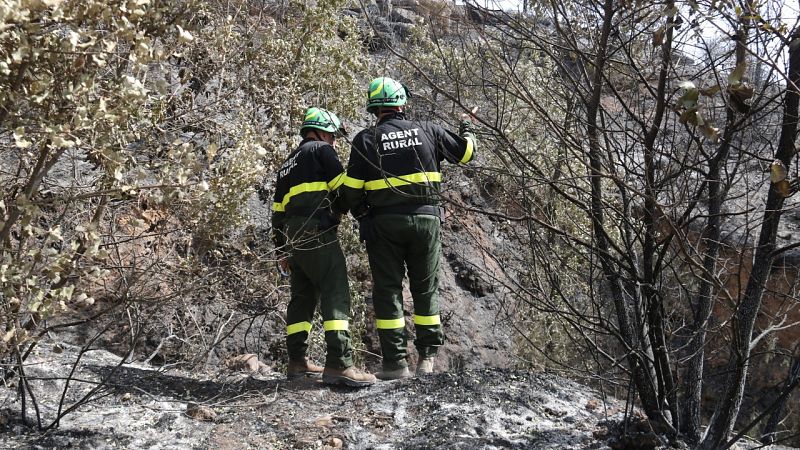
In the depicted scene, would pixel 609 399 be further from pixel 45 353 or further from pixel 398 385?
pixel 45 353

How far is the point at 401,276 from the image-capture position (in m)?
5.82

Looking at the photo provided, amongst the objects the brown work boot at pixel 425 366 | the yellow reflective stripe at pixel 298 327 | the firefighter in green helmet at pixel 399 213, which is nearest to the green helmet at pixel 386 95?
the firefighter in green helmet at pixel 399 213

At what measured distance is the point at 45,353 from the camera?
5.61 metres

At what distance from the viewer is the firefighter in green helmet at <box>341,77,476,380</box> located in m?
5.61

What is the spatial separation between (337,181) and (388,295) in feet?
2.88

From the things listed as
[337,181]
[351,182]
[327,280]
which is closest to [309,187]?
[337,181]

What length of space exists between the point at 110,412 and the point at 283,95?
14.6 feet

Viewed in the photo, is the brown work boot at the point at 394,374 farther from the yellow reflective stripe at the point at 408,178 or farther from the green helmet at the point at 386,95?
the green helmet at the point at 386,95

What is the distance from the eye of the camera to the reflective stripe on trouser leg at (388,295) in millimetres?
5727

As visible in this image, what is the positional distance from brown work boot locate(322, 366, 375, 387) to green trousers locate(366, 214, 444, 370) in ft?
0.89

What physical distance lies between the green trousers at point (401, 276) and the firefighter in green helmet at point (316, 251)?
0.23 meters

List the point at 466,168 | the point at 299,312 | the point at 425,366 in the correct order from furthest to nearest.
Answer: the point at 299,312
the point at 425,366
the point at 466,168

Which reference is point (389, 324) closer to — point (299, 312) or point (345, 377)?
point (345, 377)

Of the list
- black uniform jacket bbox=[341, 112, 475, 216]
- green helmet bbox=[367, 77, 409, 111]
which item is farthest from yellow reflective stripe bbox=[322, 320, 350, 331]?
green helmet bbox=[367, 77, 409, 111]
